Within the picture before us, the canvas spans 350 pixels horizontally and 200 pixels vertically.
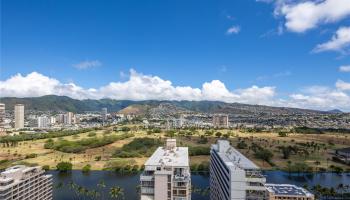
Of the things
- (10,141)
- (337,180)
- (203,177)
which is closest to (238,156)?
(203,177)

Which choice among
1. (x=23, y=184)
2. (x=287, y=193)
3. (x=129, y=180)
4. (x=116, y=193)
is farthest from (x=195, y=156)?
(x=23, y=184)

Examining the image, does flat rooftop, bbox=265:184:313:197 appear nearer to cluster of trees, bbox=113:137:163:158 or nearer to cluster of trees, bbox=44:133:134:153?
cluster of trees, bbox=113:137:163:158

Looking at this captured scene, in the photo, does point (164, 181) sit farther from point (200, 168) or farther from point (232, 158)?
point (200, 168)

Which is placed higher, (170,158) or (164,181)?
(170,158)

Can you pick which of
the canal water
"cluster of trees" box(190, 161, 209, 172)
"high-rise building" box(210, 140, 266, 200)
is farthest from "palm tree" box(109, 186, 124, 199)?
"cluster of trees" box(190, 161, 209, 172)

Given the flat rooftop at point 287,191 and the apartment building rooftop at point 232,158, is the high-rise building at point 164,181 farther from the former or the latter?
the flat rooftop at point 287,191

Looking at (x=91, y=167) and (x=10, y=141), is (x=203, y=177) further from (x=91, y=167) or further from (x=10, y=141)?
(x=10, y=141)
